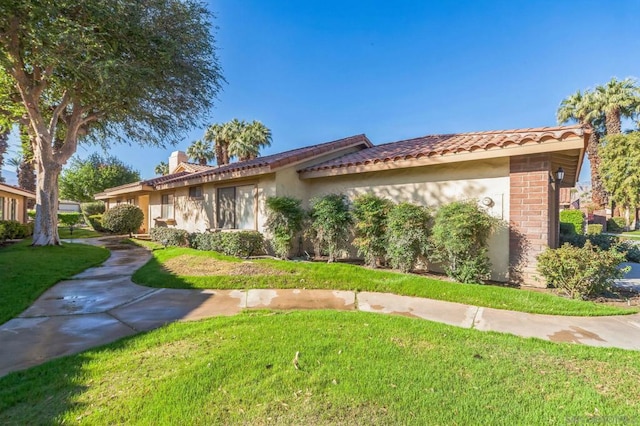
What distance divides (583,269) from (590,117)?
30644 mm

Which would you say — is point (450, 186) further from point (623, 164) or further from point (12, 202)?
point (623, 164)

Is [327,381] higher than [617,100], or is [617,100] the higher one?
[617,100]

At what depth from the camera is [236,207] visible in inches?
480

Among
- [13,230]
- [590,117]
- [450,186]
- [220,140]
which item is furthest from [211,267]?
[590,117]

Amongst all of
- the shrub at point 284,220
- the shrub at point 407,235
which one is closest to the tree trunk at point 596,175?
the shrub at point 407,235

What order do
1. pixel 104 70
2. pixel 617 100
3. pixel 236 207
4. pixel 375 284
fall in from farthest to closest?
pixel 617 100
pixel 236 207
pixel 104 70
pixel 375 284

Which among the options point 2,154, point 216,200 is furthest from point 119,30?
point 2,154

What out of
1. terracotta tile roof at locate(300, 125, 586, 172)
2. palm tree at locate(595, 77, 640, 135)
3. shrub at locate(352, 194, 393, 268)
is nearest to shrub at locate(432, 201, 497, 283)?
terracotta tile roof at locate(300, 125, 586, 172)

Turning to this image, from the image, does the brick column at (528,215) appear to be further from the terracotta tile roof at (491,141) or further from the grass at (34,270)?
the grass at (34,270)

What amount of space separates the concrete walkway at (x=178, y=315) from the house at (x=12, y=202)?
701 inches

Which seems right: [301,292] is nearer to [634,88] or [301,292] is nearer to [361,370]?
[361,370]

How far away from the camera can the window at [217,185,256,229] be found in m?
11.5

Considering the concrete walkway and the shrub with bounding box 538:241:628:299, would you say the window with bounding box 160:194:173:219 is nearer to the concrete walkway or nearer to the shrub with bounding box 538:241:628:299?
the concrete walkway

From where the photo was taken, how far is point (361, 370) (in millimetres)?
3189
